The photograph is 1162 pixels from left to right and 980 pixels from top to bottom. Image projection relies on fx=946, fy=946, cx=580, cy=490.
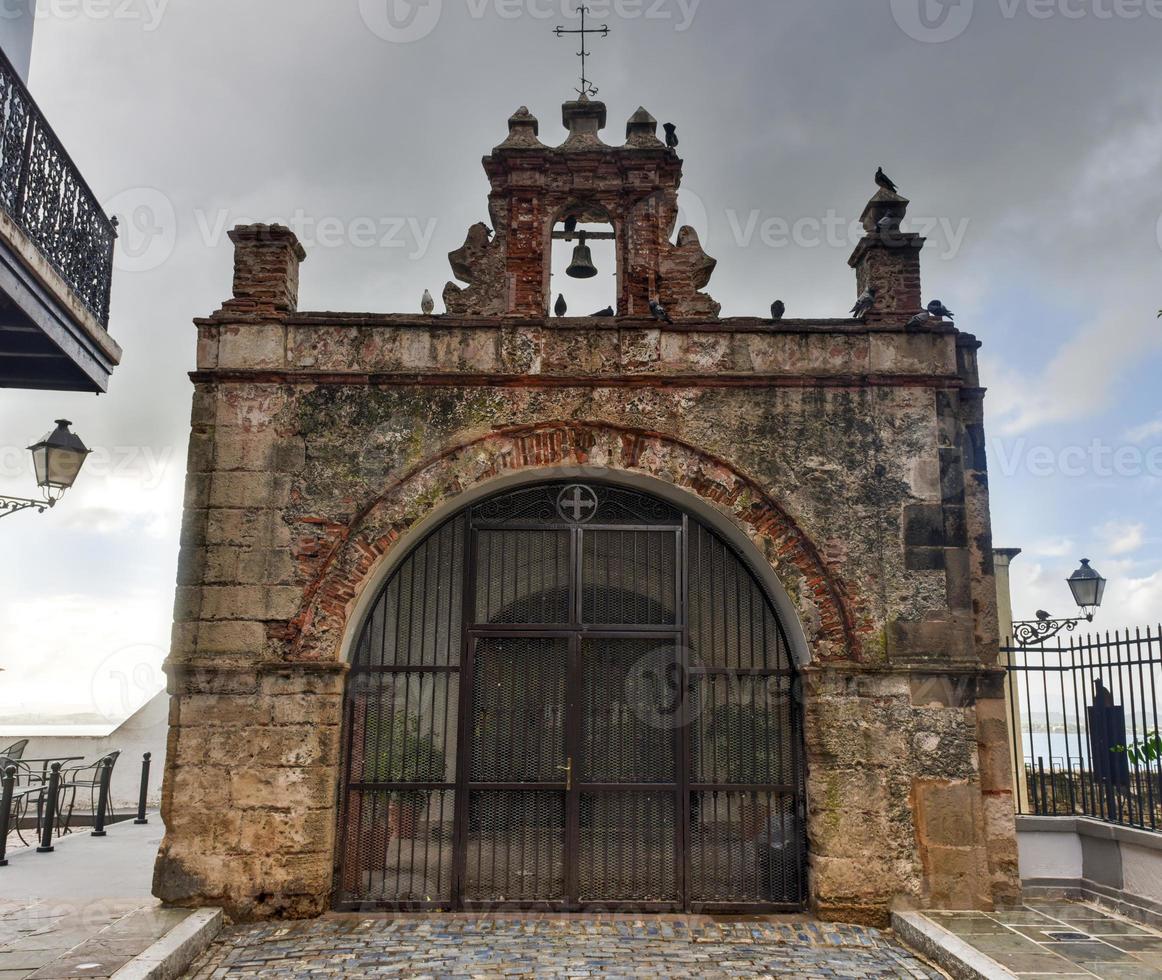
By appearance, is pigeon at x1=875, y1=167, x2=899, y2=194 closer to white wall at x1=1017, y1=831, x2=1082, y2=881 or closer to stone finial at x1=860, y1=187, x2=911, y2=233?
stone finial at x1=860, y1=187, x2=911, y2=233

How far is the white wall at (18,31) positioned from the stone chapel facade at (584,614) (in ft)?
6.49

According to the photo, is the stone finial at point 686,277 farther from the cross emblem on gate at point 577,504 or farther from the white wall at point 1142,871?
the white wall at point 1142,871

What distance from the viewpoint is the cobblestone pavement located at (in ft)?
17.7

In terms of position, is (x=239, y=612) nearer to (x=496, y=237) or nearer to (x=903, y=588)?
(x=496, y=237)

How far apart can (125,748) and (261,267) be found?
7.64 meters

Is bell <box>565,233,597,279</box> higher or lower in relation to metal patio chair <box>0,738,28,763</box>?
higher

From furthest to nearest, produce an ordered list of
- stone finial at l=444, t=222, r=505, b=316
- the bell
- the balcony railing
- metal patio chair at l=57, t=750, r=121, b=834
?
metal patio chair at l=57, t=750, r=121, b=834 → the bell → stone finial at l=444, t=222, r=505, b=316 → the balcony railing

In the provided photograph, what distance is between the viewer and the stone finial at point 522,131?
7.48m

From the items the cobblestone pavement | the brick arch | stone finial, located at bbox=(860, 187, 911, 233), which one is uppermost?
stone finial, located at bbox=(860, 187, 911, 233)

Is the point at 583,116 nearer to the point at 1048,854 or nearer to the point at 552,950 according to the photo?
the point at 552,950

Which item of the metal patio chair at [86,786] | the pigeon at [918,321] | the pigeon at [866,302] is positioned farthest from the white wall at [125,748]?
the pigeon at [918,321]

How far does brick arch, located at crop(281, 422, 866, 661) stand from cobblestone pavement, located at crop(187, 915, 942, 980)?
177cm

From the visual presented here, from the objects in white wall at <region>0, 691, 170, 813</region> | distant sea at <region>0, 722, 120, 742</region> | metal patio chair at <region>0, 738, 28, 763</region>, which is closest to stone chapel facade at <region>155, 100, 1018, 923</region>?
metal patio chair at <region>0, 738, 28, 763</region>

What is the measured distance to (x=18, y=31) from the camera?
22.3 feet
